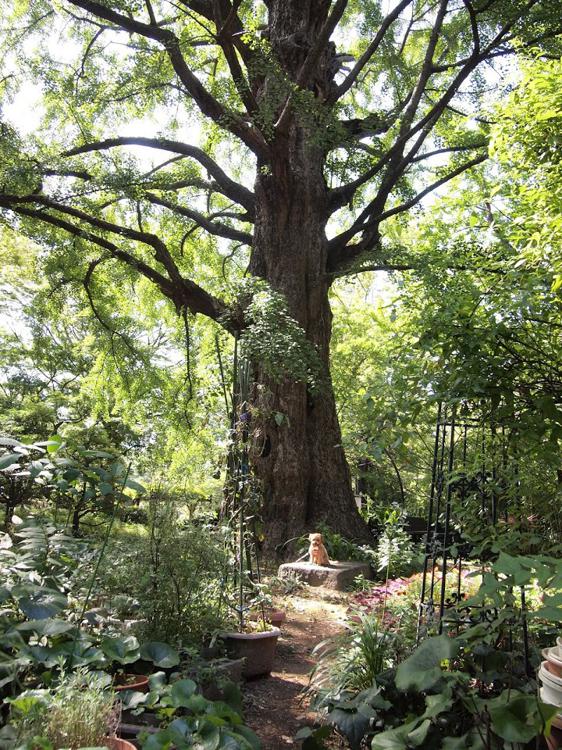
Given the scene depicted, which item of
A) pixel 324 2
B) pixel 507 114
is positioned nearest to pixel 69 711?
pixel 507 114

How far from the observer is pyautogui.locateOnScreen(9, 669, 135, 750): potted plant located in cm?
181

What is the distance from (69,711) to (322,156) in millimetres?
8461

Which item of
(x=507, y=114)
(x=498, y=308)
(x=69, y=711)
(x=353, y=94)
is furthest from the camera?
(x=353, y=94)

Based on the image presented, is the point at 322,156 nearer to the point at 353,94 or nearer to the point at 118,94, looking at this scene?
the point at 118,94

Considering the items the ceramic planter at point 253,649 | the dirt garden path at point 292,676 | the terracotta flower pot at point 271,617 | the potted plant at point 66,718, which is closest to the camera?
the potted plant at point 66,718

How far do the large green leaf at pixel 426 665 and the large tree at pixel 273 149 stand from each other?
419 centimetres

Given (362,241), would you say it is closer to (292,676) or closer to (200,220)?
(200,220)

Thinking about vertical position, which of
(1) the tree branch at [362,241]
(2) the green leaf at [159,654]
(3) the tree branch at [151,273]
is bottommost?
(2) the green leaf at [159,654]

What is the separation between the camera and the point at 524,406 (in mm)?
2678

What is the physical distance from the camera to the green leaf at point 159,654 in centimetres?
275

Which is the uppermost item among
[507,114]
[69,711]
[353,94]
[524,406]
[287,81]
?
[353,94]

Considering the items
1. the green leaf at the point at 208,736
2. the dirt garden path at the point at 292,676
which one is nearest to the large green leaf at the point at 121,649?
the green leaf at the point at 208,736

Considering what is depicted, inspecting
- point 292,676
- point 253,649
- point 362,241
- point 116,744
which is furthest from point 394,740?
point 362,241

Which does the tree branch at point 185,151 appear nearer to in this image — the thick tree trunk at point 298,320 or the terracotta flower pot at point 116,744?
the thick tree trunk at point 298,320
